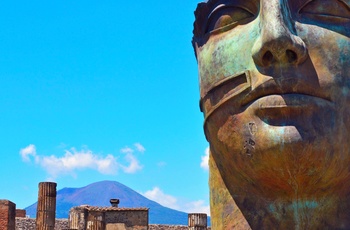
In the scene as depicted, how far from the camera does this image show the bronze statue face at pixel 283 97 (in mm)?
2832

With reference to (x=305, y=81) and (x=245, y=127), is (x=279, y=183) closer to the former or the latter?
(x=245, y=127)

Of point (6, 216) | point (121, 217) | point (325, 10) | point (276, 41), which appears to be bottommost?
point (276, 41)

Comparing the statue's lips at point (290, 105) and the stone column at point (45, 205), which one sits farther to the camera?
the stone column at point (45, 205)

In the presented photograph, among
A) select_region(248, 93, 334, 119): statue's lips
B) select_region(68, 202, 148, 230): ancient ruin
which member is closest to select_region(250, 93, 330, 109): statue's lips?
select_region(248, 93, 334, 119): statue's lips

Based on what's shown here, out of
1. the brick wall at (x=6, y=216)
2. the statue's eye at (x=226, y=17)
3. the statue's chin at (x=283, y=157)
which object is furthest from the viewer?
the brick wall at (x=6, y=216)

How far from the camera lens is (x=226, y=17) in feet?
10.7

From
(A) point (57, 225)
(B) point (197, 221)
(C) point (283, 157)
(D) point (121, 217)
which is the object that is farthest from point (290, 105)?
(A) point (57, 225)

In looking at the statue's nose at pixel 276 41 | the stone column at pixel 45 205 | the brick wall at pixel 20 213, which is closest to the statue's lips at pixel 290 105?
the statue's nose at pixel 276 41

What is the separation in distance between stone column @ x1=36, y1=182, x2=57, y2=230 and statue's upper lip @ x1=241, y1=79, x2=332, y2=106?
18465 mm

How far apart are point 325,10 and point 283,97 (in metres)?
0.57

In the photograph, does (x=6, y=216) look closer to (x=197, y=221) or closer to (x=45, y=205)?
(x=45, y=205)

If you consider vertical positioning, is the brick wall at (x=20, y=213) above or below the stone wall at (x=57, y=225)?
above

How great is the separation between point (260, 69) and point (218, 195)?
32.5 inches

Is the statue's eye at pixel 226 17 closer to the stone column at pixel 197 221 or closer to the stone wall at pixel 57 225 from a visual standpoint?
the stone column at pixel 197 221
